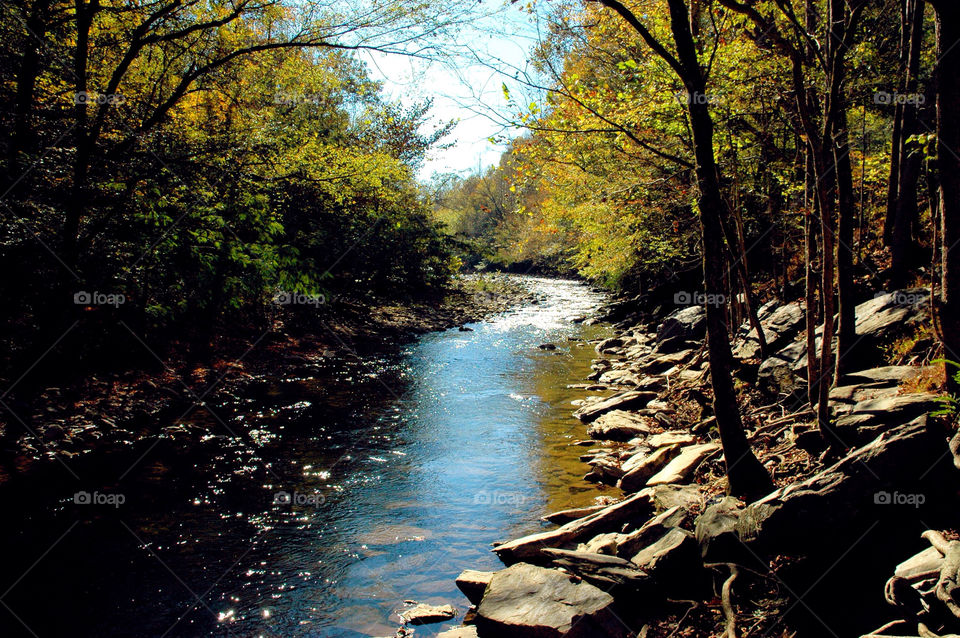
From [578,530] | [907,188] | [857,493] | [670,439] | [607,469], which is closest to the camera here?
[857,493]

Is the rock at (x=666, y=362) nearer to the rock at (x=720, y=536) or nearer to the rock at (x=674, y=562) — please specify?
the rock at (x=720, y=536)

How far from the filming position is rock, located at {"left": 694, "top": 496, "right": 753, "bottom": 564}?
13.5 ft

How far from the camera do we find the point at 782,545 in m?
3.90

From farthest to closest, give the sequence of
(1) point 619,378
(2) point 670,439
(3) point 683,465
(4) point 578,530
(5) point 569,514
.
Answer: (1) point 619,378 → (2) point 670,439 → (3) point 683,465 → (5) point 569,514 → (4) point 578,530

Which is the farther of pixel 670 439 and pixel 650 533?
pixel 670 439

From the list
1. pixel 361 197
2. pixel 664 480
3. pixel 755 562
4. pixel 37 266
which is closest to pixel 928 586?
pixel 755 562

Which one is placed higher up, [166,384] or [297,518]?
[166,384]

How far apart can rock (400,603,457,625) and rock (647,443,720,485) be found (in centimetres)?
292

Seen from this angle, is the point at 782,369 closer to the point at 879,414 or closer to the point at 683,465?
the point at 683,465

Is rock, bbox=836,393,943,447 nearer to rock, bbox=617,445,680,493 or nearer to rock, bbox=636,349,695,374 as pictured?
rock, bbox=617,445,680,493

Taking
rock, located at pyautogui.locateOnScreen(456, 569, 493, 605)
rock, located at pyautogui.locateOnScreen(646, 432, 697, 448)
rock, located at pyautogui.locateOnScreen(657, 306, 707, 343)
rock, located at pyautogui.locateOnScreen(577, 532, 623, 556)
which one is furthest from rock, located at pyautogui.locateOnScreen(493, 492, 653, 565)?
rock, located at pyautogui.locateOnScreen(657, 306, 707, 343)

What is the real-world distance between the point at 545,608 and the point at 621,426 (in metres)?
5.28

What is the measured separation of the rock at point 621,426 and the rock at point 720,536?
407 centimetres

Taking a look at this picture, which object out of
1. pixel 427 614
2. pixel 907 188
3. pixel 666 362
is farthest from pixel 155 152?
pixel 907 188
